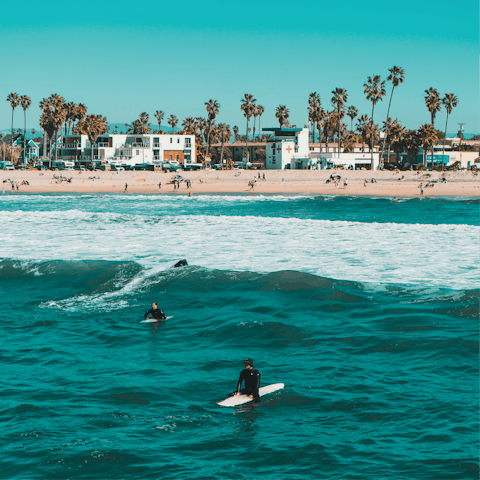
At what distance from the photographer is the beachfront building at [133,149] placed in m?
120

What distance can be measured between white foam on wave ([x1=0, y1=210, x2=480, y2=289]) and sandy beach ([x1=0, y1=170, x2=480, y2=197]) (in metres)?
37.8

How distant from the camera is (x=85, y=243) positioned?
3228 centimetres

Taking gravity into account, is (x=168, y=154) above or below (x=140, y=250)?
above

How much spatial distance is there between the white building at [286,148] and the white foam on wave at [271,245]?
65.8 meters

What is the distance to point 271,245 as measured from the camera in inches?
1228

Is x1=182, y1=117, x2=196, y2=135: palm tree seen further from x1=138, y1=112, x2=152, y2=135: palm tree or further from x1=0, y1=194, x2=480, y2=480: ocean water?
x1=0, y1=194, x2=480, y2=480: ocean water

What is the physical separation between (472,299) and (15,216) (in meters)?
38.1

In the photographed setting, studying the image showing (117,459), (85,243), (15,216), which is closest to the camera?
(117,459)

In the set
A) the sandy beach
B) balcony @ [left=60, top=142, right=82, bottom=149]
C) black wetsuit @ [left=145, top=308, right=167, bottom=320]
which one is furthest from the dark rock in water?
balcony @ [left=60, top=142, right=82, bottom=149]

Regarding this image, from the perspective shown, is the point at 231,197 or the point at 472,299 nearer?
the point at 472,299

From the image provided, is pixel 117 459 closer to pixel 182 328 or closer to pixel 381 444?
pixel 381 444

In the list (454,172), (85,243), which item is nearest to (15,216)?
(85,243)

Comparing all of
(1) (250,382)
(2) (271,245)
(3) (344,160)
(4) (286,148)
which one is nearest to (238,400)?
(1) (250,382)

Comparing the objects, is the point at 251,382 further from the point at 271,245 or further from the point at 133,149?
the point at 133,149
